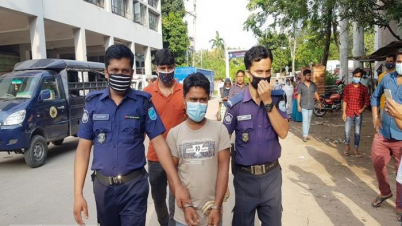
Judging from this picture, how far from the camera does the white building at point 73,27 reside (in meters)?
14.0

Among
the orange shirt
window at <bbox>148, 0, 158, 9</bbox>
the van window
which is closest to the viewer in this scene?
the orange shirt

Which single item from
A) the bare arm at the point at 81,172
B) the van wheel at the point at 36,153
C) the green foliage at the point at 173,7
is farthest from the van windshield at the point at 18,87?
the green foliage at the point at 173,7

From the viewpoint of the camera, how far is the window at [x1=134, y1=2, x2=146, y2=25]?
2580 centimetres

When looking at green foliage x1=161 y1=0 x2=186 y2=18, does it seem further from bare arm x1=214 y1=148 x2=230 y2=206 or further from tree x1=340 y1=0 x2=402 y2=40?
bare arm x1=214 y1=148 x2=230 y2=206

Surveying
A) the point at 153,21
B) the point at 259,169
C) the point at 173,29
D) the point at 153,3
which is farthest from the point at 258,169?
the point at 173,29

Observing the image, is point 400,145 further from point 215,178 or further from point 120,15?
point 120,15

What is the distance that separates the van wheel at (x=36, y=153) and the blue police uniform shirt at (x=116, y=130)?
505 cm

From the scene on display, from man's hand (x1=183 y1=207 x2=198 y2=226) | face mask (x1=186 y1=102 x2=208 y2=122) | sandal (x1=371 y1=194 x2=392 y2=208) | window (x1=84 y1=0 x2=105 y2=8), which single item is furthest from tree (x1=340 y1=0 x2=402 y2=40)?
window (x1=84 y1=0 x2=105 y2=8)

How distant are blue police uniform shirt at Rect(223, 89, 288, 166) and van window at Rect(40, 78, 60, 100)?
5877mm

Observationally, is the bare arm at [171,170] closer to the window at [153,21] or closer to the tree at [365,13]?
the tree at [365,13]

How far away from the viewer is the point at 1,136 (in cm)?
620

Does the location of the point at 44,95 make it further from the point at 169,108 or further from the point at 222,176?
the point at 222,176

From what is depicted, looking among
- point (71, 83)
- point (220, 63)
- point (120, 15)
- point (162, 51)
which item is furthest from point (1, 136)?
point (220, 63)

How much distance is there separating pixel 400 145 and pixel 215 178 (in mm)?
2684
